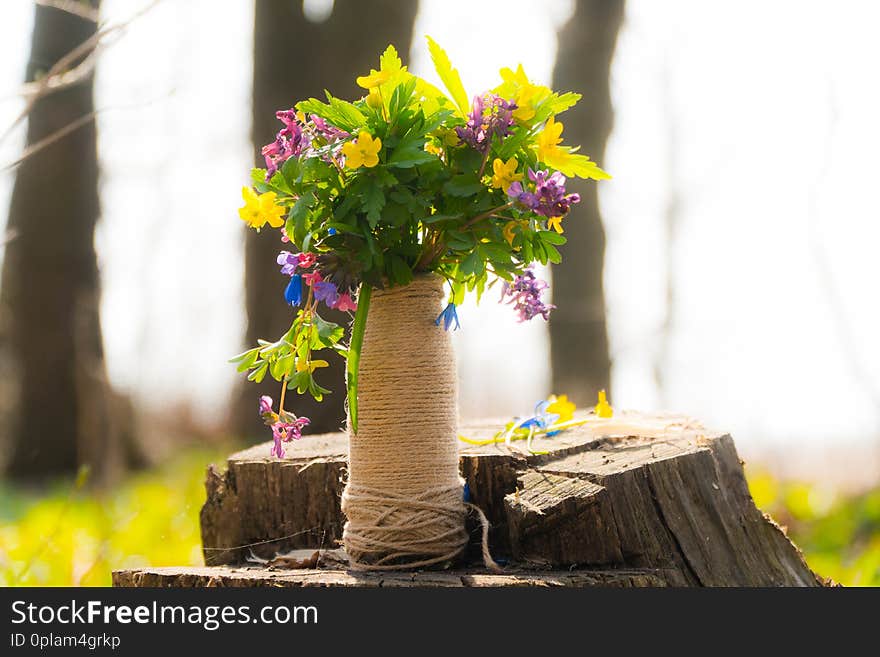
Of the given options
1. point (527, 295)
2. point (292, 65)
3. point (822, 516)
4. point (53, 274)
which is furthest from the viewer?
point (53, 274)

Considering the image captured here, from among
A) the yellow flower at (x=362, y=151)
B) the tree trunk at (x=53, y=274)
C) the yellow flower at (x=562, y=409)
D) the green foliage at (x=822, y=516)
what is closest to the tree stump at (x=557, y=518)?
the yellow flower at (x=562, y=409)

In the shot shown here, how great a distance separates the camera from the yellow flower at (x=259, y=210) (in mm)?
1548

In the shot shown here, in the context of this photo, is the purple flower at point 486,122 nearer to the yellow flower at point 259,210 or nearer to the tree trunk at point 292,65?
the yellow flower at point 259,210

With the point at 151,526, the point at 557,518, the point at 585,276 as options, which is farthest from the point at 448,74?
the point at 585,276

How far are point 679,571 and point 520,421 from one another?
0.63 meters

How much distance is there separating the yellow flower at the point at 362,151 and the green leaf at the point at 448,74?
21 centimetres

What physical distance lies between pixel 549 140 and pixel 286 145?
1.49ft

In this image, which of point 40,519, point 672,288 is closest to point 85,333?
point 40,519

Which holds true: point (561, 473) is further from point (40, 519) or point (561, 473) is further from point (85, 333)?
point (85, 333)

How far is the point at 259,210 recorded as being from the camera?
5.09ft

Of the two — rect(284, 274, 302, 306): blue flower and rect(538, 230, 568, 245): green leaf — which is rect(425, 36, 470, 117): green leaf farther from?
rect(284, 274, 302, 306): blue flower

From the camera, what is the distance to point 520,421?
2234mm

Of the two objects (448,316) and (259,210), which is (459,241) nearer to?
(448,316)

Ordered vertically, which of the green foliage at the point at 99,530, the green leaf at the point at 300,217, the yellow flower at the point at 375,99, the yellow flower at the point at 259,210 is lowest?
the green foliage at the point at 99,530
